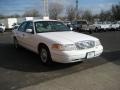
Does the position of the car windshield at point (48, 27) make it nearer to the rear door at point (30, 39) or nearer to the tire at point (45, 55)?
the rear door at point (30, 39)

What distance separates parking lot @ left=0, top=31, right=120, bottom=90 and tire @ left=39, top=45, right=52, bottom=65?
0.17 m

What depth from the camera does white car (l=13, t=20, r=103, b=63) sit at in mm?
6277

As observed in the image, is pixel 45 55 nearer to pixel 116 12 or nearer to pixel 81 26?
pixel 81 26

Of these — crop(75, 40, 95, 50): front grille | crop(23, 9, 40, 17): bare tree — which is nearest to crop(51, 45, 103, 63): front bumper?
crop(75, 40, 95, 50): front grille

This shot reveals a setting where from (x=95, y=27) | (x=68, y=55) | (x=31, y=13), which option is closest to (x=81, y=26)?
(x=95, y=27)

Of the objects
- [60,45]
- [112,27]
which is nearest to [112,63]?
[60,45]

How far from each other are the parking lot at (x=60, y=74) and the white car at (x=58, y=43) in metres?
0.40

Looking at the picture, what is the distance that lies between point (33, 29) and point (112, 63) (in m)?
3.04

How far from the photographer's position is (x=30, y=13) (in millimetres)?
82125

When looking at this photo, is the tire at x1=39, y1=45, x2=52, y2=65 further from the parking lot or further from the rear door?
the rear door

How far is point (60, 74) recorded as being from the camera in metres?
6.07

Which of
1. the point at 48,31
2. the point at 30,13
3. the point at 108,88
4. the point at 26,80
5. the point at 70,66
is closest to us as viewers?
the point at 108,88

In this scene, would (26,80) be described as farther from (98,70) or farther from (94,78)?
(98,70)

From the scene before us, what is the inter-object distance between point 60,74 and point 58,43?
3.02ft
